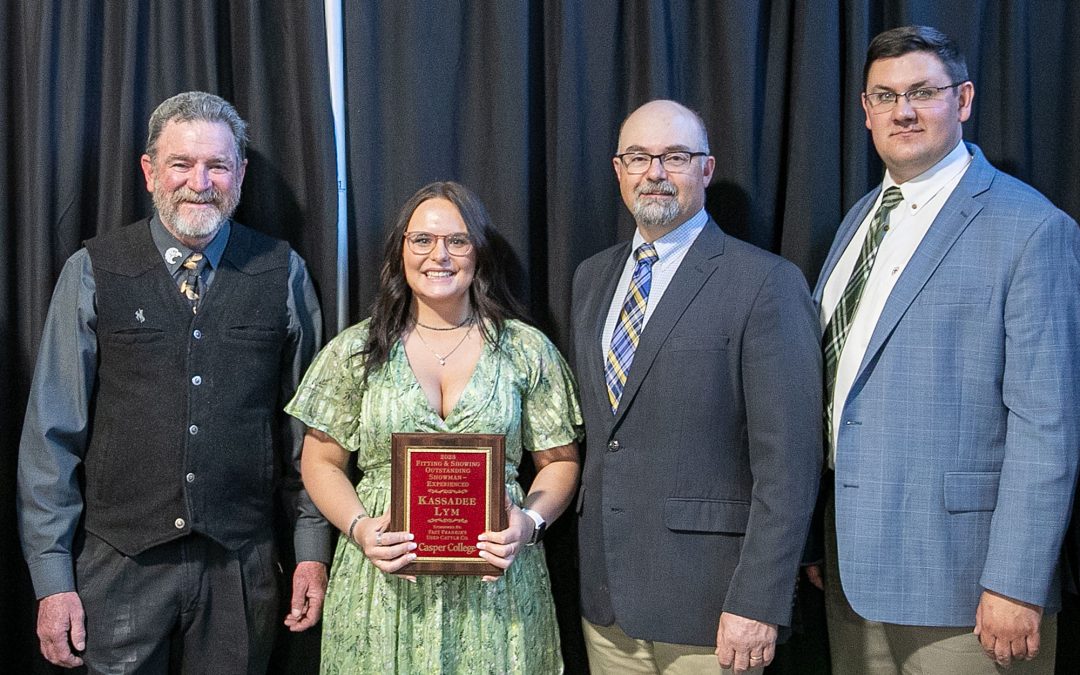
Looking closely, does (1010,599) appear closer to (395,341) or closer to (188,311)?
(395,341)

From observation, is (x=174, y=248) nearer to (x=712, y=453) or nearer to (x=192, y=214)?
(x=192, y=214)

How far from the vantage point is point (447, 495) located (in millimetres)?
1913

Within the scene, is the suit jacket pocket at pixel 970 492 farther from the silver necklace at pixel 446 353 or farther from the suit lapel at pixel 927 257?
the silver necklace at pixel 446 353

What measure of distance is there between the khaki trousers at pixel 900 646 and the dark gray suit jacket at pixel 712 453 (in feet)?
0.97

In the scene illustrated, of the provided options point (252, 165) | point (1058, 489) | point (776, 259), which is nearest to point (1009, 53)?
point (776, 259)

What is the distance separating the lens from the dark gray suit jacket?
188 centimetres

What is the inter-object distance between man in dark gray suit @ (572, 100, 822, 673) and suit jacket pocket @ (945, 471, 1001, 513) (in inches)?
9.9

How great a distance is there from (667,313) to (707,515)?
420 millimetres

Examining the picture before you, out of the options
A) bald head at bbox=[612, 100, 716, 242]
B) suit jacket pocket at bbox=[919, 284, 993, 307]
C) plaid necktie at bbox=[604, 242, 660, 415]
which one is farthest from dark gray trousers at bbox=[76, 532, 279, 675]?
suit jacket pocket at bbox=[919, 284, 993, 307]

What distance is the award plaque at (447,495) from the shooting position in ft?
6.27

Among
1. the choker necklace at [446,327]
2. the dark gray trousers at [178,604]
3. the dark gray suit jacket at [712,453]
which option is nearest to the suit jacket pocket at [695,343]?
the dark gray suit jacket at [712,453]

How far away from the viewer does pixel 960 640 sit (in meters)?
1.90

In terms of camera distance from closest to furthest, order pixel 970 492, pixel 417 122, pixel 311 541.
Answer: pixel 970 492 < pixel 311 541 < pixel 417 122

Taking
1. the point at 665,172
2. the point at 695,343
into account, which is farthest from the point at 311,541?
the point at 665,172
